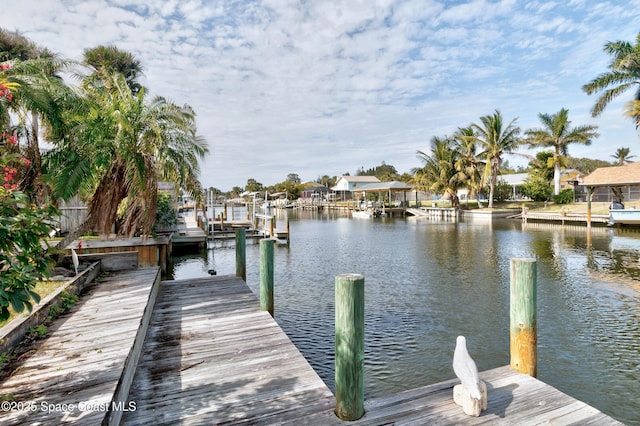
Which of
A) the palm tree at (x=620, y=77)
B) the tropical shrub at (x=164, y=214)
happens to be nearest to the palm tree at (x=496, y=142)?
the palm tree at (x=620, y=77)

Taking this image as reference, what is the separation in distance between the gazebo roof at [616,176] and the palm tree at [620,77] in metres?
3.84

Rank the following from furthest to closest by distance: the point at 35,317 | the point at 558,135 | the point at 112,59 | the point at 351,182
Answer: the point at 351,182
the point at 558,135
the point at 112,59
the point at 35,317

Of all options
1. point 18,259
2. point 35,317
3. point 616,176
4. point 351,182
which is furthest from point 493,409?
point 351,182

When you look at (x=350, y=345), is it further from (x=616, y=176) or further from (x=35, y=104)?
(x=616, y=176)

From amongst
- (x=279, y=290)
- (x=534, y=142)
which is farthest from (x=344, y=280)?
(x=534, y=142)

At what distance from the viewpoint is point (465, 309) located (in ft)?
30.1

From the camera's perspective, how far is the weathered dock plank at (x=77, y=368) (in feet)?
9.67

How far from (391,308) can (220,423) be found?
6674 millimetres

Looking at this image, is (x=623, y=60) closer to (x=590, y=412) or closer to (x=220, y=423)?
(x=590, y=412)

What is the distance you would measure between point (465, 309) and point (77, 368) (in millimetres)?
8027

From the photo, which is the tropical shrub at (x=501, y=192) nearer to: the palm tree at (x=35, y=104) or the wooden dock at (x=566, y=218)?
the wooden dock at (x=566, y=218)

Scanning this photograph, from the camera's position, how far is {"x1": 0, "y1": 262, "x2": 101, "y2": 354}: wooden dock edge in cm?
403

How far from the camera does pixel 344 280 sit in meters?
3.45

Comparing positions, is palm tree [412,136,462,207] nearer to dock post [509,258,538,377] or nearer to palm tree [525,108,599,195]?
palm tree [525,108,599,195]
